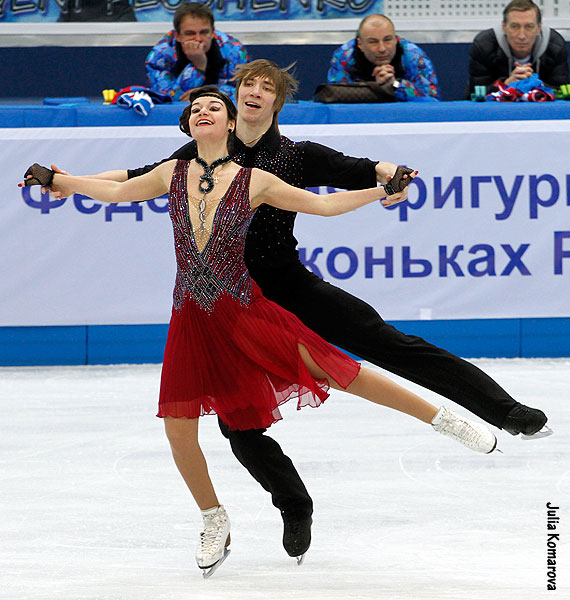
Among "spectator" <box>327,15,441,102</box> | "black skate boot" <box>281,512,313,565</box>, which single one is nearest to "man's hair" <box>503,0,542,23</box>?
"spectator" <box>327,15,441,102</box>

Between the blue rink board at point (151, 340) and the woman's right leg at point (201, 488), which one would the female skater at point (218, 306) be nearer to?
the woman's right leg at point (201, 488)

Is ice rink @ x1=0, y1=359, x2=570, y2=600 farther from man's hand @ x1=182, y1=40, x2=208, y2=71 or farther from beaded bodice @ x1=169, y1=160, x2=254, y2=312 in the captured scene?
man's hand @ x1=182, y1=40, x2=208, y2=71

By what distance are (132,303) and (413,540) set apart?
3.22m

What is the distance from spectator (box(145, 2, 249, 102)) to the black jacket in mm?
1408

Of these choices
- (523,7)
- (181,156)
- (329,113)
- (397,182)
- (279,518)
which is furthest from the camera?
(523,7)

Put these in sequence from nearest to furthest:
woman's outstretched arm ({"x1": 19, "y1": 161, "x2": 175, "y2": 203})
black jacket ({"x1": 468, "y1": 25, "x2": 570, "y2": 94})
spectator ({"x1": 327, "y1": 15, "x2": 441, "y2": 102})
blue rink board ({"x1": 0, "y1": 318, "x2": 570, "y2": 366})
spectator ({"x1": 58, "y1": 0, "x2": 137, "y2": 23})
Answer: woman's outstretched arm ({"x1": 19, "y1": 161, "x2": 175, "y2": 203})
blue rink board ({"x1": 0, "y1": 318, "x2": 570, "y2": 366})
spectator ({"x1": 327, "y1": 15, "x2": 441, "y2": 102})
black jacket ({"x1": 468, "y1": 25, "x2": 570, "y2": 94})
spectator ({"x1": 58, "y1": 0, "x2": 137, "y2": 23})

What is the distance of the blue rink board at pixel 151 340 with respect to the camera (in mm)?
6184

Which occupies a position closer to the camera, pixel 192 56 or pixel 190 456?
pixel 190 456

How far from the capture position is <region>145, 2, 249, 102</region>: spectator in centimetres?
626

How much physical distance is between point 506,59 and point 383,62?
749 millimetres

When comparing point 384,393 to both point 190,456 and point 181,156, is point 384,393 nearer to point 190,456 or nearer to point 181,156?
point 190,456

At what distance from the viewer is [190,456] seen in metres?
2.97

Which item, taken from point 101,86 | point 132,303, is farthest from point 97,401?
point 101,86

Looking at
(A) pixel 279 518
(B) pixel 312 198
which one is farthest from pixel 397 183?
(A) pixel 279 518
